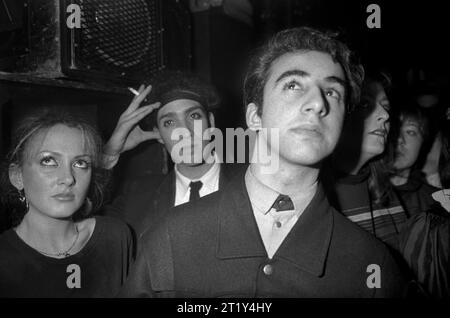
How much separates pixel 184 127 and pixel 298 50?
49 centimetres

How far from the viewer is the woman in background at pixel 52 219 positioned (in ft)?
3.39

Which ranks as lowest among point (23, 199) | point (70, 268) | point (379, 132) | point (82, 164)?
point (70, 268)

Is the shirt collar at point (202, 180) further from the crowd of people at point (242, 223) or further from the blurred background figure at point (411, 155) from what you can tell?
the blurred background figure at point (411, 155)

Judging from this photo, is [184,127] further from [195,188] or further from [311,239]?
[311,239]

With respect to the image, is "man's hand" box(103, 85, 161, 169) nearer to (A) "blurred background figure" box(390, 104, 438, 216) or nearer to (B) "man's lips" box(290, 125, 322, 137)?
(B) "man's lips" box(290, 125, 322, 137)

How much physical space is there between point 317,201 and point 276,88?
1.19ft

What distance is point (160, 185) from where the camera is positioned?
136 centimetres

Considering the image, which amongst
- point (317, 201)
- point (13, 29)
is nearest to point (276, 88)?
point (317, 201)

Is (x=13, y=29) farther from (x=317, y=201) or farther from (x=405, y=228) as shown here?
(x=405, y=228)

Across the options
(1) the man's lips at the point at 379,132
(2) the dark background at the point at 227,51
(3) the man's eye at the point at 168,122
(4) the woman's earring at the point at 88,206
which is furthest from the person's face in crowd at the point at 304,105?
(4) the woman's earring at the point at 88,206

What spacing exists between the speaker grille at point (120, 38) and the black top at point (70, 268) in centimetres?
53

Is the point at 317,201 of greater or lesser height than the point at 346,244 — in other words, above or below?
above

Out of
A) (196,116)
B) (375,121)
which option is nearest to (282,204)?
(196,116)

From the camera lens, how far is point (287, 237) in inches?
40.4
